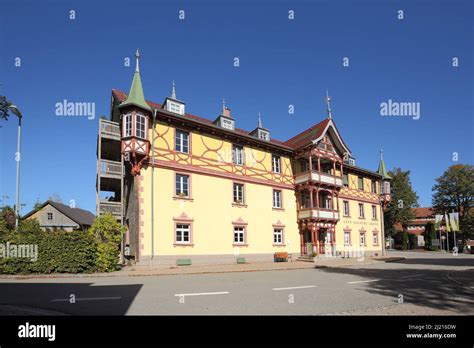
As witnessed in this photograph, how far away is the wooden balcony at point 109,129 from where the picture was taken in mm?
21469

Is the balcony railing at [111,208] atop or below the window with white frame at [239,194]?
below

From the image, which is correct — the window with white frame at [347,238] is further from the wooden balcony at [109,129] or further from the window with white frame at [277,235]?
the wooden balcony at [109,129]

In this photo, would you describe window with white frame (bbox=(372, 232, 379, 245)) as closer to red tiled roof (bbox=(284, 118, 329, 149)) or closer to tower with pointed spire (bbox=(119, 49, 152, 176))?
red tiled roof (bbox=(284, 118, 329, 149))

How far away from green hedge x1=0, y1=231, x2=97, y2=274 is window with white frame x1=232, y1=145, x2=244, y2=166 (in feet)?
37.6

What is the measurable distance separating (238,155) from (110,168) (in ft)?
29.6

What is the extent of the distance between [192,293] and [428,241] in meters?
57.6

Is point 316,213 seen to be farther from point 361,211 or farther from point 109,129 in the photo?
point 109,129

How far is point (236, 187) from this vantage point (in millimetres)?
25047

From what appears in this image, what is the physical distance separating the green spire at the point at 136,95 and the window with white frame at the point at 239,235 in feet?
33.1

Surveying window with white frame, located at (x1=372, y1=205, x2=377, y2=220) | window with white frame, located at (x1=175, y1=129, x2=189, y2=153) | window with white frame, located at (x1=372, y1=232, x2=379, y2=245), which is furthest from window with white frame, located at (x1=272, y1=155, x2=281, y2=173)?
window with white frame, located at (x1=372, y1=232, x2=379, y2=245)

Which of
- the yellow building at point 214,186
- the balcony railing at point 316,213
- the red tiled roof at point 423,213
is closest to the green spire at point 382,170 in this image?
the yellow building at point 214,186

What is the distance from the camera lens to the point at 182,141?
2273cm

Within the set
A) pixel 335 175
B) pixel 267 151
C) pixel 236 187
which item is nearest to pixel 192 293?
pixel 236 187

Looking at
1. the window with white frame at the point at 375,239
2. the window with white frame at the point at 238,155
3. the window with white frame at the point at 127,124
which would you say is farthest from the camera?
the window with white frame at the point at 375,239
